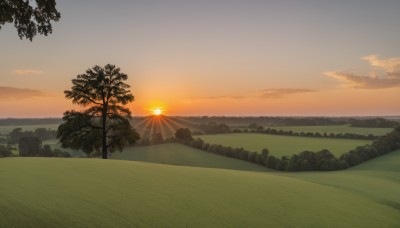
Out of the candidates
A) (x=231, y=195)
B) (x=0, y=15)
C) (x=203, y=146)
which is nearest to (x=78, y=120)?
(x=0, y=15)

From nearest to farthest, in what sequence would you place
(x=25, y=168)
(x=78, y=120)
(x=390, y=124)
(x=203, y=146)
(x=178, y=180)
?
(x=25, y=168) → (x=178, y=180) → (x=78, y=120) → (x=203, y=146) → (x=390, y=124)

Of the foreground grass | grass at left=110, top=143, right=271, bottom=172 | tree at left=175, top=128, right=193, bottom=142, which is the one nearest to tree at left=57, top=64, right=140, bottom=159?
the foreground grass

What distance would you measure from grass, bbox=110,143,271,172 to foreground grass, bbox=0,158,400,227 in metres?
58.7

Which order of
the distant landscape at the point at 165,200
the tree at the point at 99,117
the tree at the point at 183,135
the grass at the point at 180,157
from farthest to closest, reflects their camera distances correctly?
the tree at the point at 183,135, the grass at the point at 180,157, the tree at the point at 99,117, the distant landscape at the point at 165,200

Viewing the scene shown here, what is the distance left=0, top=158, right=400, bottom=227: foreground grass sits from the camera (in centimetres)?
1109

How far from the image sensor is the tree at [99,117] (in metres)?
40.4

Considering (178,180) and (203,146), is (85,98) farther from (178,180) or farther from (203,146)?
(203,146)

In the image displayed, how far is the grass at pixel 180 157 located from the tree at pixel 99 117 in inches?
1624

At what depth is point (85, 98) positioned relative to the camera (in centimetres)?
4159

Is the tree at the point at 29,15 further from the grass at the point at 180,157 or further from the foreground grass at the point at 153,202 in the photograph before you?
the grass at the point at 180,157

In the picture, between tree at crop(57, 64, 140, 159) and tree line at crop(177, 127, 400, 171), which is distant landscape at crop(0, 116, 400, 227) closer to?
tree at crop(57, 64, 140, 159)

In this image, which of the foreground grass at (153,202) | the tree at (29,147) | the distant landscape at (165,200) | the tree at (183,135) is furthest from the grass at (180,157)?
the foreground grass at (153,202)

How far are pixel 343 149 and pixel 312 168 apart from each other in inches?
1030

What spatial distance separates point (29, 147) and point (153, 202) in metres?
93.6
